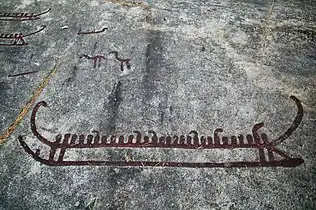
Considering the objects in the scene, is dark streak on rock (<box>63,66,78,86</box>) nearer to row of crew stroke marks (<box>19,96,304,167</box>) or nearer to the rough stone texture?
the rough stone texture

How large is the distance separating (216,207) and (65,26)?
76.1 inches

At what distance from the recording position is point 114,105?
239 centimetres

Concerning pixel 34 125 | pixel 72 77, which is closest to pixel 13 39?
pixel 72 77

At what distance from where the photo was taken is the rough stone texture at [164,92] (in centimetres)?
193

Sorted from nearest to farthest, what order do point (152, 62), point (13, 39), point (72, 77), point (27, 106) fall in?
point (27, 106), point (72, 77), point (152, 62), point (13, 39)

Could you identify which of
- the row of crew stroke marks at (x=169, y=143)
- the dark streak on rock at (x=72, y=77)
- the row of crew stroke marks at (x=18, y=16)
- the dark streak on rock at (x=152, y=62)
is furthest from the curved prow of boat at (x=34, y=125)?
the row of crew stroke marks at (x=18, y=16)

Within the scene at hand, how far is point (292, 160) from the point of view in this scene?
204 cm

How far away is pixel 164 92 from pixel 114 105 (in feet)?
1.13

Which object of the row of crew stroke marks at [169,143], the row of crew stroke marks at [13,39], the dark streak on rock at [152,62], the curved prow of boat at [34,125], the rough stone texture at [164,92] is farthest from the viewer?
the row of crew stroke marks at [13,39]

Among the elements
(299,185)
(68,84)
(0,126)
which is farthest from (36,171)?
(299,185)

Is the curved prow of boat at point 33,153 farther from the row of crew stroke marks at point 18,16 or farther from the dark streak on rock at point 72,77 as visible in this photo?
the row of crew stroke marks at point 18,16

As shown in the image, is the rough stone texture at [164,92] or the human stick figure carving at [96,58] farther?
the human stick figure carving at [96,58]

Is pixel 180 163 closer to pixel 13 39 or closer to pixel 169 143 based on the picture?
pixel 169 143

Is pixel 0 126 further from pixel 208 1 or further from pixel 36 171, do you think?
pixel 208 1
